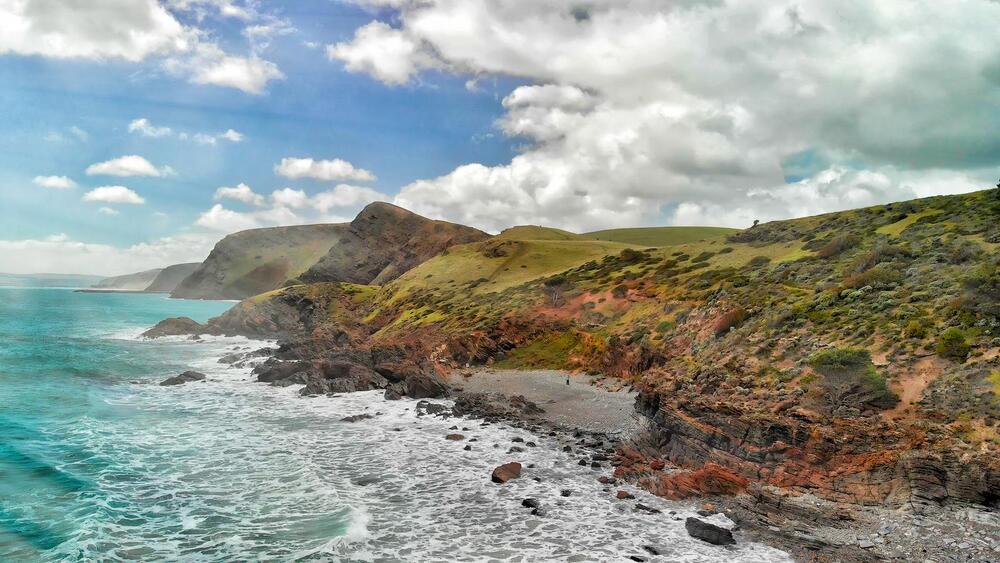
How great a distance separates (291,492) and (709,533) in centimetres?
1717

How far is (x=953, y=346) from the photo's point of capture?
2169cm

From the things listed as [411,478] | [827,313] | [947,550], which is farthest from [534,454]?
[827,313]

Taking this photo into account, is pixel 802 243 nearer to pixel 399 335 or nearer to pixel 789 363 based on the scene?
pixel 789 363

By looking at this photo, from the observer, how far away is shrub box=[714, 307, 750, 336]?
33938 mm

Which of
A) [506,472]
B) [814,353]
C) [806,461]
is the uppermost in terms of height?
[814,353]

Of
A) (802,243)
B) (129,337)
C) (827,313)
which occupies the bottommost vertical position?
(129,337)

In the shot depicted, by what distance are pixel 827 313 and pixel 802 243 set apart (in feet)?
84.9

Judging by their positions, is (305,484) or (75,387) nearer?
(305,484)

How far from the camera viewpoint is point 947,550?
48.9ft

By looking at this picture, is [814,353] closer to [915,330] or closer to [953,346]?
[915,330]

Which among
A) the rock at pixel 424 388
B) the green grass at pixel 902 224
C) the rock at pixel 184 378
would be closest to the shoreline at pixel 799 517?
the rock at pixel 424 388

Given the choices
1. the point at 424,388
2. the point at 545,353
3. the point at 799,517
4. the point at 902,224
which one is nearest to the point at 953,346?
the point at 799,517

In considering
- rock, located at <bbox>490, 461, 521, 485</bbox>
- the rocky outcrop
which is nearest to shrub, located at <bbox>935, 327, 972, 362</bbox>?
the rocky outcrop

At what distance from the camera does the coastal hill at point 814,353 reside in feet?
62.2
